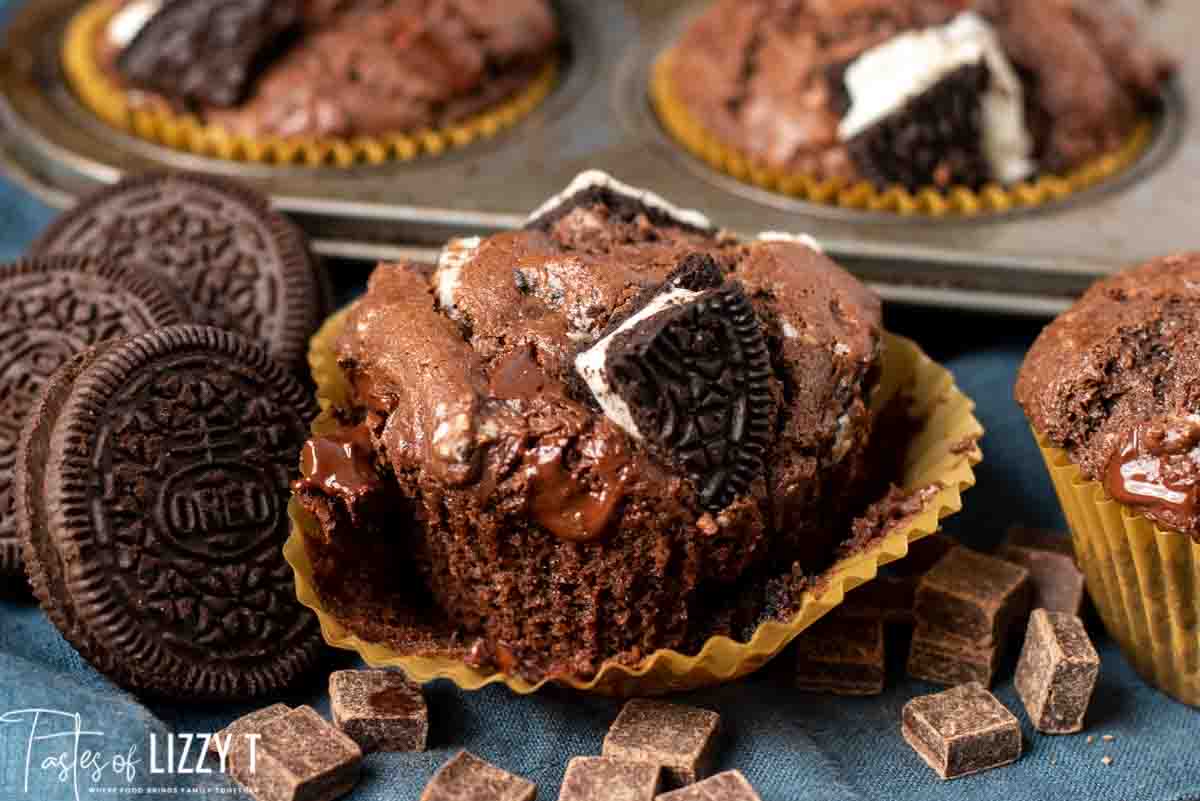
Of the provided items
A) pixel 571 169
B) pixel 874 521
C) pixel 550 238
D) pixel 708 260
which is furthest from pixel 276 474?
pixel 571 169

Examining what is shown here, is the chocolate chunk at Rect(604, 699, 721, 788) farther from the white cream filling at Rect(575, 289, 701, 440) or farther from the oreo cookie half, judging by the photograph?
the white cream filling at Rect(575, 289, 701, 440)

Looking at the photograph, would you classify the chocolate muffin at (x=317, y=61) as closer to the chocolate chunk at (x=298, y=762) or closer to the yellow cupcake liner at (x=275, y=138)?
the yellow cupcake liner at (x=275, y=138)

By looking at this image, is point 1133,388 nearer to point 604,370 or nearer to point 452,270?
point 604,370

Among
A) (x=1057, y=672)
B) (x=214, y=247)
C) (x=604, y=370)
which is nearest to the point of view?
(x=604, y=370)

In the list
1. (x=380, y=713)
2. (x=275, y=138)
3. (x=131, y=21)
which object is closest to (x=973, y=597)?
(x=380, y=713)

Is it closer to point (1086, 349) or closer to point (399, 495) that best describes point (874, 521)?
point (1086, 349)

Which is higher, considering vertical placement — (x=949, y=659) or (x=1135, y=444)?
(x=1135, y=444)
